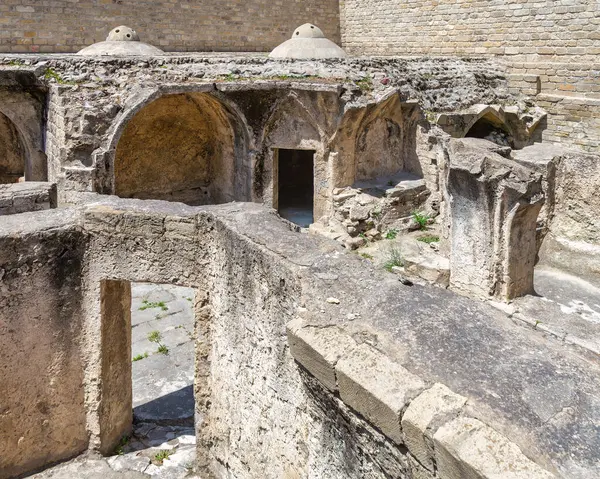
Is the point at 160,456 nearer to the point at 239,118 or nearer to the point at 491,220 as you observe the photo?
the point at 491,220

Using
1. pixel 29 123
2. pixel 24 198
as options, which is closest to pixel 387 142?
pixel 29 123

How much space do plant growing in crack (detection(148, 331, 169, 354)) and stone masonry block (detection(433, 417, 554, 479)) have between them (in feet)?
17.8

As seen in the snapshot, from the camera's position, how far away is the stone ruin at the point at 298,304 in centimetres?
244

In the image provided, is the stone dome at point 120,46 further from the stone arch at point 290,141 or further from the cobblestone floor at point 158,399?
the cobblestone floor at point 158,399

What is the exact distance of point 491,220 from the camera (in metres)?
5.88

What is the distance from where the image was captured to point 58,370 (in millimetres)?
4602

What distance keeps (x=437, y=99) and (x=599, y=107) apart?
309cm

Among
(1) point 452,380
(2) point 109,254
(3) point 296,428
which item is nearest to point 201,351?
(2) point 109,254

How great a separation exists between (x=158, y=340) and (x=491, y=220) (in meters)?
4.19

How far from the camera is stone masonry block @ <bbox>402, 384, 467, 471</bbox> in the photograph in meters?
2.24

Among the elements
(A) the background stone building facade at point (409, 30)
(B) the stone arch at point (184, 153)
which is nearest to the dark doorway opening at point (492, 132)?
(A) the background stone building facade at point (409, 30)

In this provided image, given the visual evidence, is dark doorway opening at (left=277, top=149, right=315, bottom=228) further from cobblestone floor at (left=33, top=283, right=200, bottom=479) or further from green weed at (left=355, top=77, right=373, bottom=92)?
cobblestone floor at (left=33, top=283, right=200, bottom=479)

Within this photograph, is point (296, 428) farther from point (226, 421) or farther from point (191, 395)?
point (191, 395)

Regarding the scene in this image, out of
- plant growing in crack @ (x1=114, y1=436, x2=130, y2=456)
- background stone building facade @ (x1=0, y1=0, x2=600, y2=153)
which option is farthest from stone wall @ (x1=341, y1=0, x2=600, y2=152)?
plant growing in crack @ (x1=114, y1=436, x2=130, y2=456)
